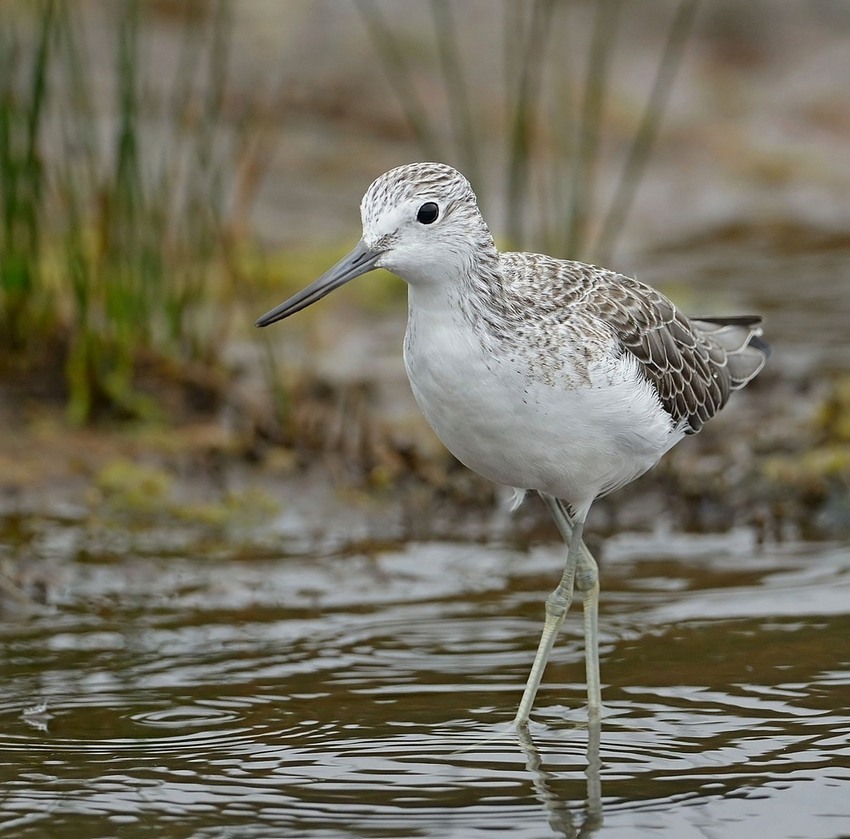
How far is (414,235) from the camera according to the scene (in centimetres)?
555

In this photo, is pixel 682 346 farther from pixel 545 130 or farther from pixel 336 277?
pixel 545 130

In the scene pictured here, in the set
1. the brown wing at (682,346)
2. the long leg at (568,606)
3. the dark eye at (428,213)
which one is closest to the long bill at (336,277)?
the dark eye at (428,213)

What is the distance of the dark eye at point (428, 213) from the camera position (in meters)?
5.55

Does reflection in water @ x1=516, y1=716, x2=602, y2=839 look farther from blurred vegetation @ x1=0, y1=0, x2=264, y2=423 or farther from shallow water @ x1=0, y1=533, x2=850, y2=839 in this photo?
blurred vegetation @ x1=0, y1=0, x2=264, y2=423

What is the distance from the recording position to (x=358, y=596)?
26.4 ft

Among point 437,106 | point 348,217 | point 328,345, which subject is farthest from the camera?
point 437,106

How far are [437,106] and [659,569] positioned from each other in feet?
31.2

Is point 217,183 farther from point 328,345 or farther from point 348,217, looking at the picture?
point 348,217

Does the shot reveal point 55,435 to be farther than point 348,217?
No

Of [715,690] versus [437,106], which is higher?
[437,106]

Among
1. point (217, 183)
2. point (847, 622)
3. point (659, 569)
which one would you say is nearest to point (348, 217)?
point (217, 183)

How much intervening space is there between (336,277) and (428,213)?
406 mm

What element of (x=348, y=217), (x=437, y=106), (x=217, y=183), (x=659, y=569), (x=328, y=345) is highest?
(x=437, y=106)

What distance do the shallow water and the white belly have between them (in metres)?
1.06
